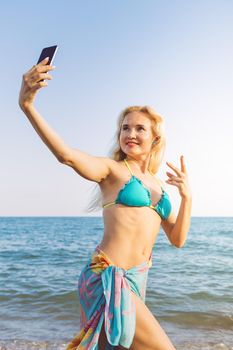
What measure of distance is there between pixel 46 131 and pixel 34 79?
1.07 feet

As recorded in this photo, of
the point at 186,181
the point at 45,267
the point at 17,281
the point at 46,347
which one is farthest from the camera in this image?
the point at 45,267

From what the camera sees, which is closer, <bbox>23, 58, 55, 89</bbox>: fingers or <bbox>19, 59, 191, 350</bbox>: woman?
<bbox>23, 58, 55, 89</bbox>: fingers

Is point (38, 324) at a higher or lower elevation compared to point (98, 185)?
lower

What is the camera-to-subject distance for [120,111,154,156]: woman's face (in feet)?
11.4

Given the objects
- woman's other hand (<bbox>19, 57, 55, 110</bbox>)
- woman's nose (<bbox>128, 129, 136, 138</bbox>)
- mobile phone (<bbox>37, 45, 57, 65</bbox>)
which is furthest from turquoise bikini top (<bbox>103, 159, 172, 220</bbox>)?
Result: mobile phone (<bbox>37, 45, 57, 65</bbox>)

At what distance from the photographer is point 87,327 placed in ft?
10.2

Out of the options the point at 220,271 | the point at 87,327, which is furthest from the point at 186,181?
the point at 220,271

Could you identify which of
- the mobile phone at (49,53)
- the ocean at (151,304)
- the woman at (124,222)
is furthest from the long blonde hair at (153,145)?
the ocean at (151,304)

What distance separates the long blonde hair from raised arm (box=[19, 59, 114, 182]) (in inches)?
22.6

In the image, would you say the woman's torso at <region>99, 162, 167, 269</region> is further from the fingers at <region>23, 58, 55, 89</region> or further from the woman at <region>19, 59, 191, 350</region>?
the fingers at <region>23, 58, 55, 89</region>

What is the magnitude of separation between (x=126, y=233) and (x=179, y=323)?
5.48 meters

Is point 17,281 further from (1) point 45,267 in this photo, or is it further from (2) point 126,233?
(2) point 126,233

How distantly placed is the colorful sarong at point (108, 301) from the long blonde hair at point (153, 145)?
0.65 metres

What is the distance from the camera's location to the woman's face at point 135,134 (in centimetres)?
348
